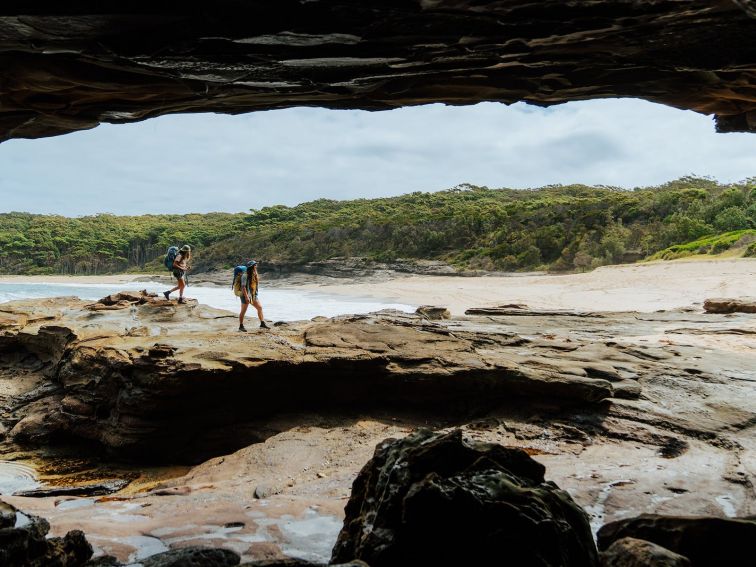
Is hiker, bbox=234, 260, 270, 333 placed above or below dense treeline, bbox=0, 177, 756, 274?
below

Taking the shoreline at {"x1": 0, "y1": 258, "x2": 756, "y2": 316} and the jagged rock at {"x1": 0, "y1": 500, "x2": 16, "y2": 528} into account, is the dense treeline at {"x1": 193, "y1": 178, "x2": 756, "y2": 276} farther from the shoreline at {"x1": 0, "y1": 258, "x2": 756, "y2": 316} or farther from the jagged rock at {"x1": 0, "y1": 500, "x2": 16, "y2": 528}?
the jagged rock at {"x1": 0, "y1": 500, "x2": 16, "y2": 528}

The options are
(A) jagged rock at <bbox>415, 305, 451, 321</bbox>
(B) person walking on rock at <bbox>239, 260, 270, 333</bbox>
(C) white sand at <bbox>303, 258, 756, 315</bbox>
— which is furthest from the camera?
(C) white sand at <bbox>303, 258, 756, 315</bbox>

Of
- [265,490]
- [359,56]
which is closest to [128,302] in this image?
[265,490]

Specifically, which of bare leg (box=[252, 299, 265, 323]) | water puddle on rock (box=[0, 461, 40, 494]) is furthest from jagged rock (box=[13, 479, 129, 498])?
bare leg (box=[252, 299, 265, 323])

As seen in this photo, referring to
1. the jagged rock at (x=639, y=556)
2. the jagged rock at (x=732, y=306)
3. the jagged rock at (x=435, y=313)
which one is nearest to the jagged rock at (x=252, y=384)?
the jagged rock at (x=639, y=556)

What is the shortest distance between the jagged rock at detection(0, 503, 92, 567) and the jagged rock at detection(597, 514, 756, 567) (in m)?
3.11

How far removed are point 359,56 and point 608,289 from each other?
64.8 ft

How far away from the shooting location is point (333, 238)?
46688 mm

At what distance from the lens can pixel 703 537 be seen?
3045 millimetres

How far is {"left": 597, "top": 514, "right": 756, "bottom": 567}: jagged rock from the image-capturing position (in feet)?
9.78

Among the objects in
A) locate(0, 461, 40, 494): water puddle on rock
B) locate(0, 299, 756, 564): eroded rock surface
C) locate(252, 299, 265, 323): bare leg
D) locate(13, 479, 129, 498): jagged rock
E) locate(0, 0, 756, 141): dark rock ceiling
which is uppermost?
locate(0, 0, 756, 141): dark rock ceiling

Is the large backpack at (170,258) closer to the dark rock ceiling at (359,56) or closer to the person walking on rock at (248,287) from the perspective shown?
the person walking on rock at (248,287)

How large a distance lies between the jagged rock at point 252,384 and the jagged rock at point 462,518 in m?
4.00

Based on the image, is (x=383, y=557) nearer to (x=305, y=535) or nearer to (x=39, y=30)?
(x=305, y=535)
